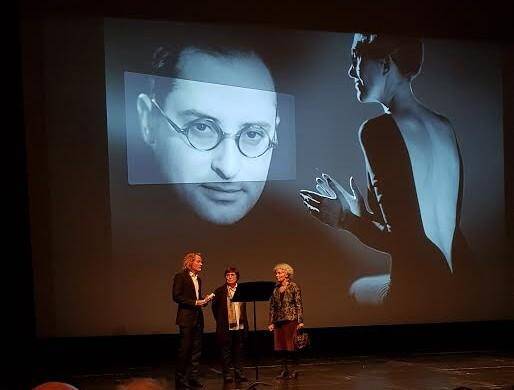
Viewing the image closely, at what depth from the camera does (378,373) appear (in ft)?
28.3

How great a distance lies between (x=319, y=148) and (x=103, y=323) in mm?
3442

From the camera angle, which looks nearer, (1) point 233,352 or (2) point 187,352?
(2) point 187,352

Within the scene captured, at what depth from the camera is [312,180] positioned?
9445 mm

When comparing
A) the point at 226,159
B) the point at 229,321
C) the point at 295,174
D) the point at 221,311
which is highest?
the point at 226,159

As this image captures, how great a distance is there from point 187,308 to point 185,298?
14 centimetres

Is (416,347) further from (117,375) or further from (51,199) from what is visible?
(51,199)

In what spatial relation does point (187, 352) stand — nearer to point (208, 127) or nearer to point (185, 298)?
point (185, 298)

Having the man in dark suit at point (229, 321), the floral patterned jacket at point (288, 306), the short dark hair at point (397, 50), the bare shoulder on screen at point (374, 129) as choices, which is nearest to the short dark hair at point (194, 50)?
the short dark hair at point (397, 50)

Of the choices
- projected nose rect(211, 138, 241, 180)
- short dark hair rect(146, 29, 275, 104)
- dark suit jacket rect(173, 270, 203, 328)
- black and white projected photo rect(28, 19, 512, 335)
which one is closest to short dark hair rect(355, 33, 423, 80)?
black and white projected photo rect(28, 19, 512, 335)

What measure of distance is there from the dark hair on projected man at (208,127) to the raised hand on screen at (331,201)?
2.25ft

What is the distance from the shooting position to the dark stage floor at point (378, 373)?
7.88 m

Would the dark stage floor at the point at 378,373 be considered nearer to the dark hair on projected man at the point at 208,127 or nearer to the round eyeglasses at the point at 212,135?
the dark hair on projected man at the point at 208,127

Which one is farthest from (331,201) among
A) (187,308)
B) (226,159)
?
(187,308)

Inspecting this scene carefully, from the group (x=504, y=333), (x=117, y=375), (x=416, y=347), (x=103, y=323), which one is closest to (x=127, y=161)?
(x=103, y=323)
